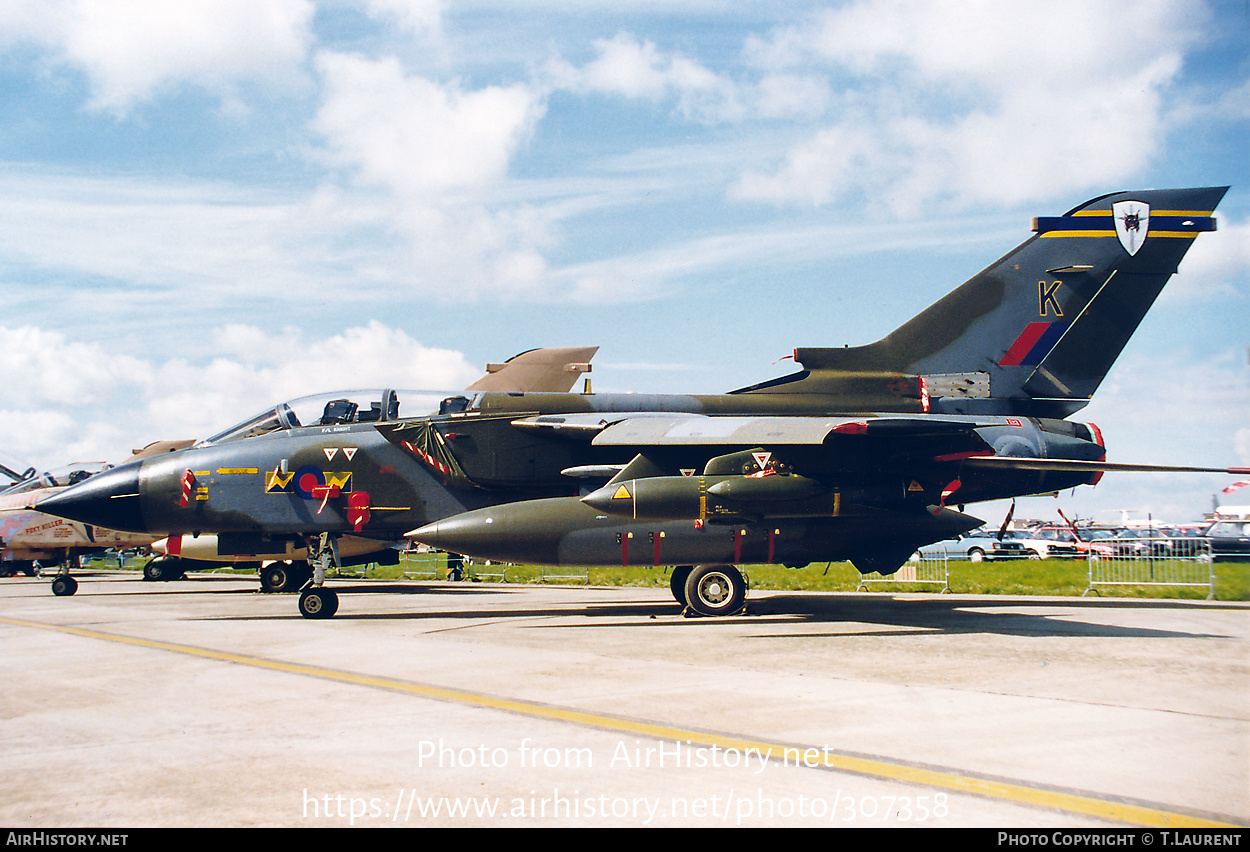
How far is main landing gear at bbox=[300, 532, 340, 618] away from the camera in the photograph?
13297 millimetres

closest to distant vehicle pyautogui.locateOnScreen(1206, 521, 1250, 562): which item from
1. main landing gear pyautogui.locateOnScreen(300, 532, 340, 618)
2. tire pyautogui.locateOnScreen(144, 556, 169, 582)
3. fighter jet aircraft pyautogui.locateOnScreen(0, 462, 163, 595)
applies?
main landing gear pyautogui.locateOnScreen(300, 532, 340, 618)

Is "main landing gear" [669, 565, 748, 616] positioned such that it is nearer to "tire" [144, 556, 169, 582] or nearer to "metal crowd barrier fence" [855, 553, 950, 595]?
Answer: "metal crowd barrier fence" [855, 553, 950, 595]

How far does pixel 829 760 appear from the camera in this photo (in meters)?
4.72

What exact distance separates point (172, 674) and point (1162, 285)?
49.5 ft

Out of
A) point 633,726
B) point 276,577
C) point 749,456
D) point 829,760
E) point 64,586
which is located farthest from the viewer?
point 276,577

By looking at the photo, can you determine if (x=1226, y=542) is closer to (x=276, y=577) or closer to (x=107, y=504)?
(x=276, y=577)

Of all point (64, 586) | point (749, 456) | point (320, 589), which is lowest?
point (64, 586)

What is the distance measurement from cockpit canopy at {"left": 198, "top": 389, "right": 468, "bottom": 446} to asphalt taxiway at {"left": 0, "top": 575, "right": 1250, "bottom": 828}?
3.72m

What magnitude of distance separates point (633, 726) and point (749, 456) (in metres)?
6.88

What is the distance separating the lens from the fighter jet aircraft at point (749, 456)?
12055 mm

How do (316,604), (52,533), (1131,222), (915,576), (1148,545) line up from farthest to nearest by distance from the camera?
(52,533) < (915,576) < (1148,545) < (1131,222) < (316,604)

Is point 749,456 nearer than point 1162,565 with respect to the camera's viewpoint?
Yes

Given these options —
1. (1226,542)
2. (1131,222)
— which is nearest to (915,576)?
(1226,542)

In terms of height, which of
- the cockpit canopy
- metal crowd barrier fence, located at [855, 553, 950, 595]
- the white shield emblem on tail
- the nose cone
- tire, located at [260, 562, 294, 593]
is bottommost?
tire, located at [260, 562, 294, 593]
